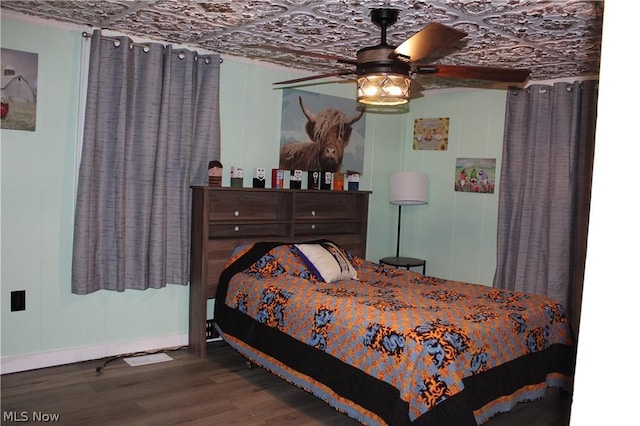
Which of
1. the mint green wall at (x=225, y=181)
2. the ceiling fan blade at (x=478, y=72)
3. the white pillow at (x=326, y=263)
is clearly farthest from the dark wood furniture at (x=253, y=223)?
the ceiling fan blade at (x=478, y=72)

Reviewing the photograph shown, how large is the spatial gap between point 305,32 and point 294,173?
58.0 inches

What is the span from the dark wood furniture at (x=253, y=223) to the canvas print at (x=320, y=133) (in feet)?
1.04

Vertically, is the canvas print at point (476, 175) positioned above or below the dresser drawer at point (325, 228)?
above

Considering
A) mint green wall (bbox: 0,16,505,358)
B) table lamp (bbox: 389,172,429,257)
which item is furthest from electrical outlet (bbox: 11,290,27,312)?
table lamp (bbox: 389,172,429,257)

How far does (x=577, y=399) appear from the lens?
0.61 m

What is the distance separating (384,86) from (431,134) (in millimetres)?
2835

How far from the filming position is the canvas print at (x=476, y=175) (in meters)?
4.96

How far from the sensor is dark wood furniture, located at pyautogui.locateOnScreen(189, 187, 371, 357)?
403 cm

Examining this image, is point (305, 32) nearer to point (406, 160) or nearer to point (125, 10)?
point (125, 10)

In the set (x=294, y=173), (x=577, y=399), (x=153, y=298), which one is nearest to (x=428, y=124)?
(x=294, y=173)

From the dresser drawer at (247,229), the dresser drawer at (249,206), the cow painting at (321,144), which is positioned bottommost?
the dresser drawer at (247,229)

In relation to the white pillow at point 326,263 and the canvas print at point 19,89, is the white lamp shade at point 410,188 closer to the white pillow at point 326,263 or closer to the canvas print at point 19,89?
the white pillow at point 326,263

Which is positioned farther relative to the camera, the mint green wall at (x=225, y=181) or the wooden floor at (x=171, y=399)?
the mint green wall at (x=225, y=181)

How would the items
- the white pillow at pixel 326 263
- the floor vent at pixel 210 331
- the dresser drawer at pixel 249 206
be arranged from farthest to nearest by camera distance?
the floor vent at pixel 210 331, the dresser drawer at pixel 249 206, the white pillow at pixel 326 263
